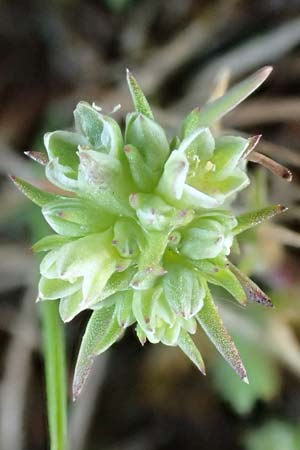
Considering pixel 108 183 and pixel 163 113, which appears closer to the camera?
pixel 108 183

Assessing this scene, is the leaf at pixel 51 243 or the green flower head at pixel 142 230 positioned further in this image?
the leaf at pixel 51 243

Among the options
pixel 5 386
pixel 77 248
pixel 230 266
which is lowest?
pixel 5 386

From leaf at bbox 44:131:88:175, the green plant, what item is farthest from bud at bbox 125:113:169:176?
leaf at bbox 44:131:88:175

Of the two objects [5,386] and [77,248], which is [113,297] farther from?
[5,386]

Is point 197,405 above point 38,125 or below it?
below

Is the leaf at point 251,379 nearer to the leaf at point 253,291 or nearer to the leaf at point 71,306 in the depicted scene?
the leaf at point 253,291

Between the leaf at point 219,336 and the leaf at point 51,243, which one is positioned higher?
the leaf at point 51,243

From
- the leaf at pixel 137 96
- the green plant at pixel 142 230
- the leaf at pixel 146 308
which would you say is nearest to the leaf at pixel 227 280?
the green plant at pixel 142 230

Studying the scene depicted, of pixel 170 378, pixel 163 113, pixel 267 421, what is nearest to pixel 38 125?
pixel 163 113
